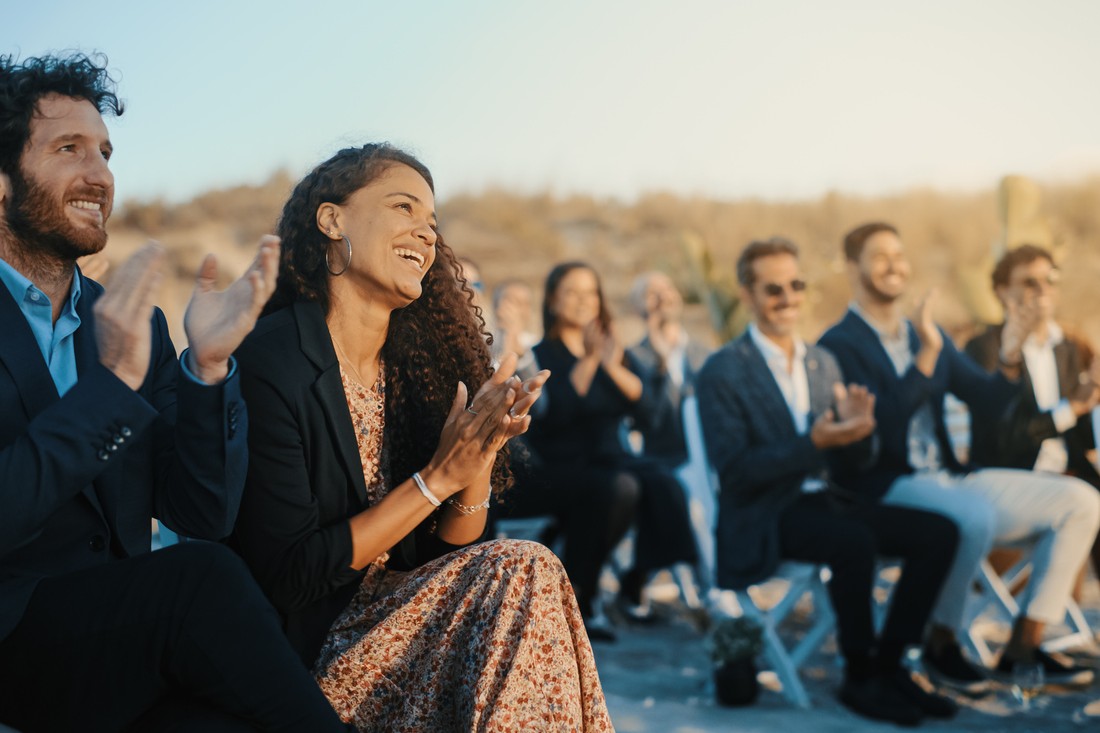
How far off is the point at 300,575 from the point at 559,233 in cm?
2347

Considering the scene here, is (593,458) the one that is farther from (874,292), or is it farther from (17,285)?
(17,285)

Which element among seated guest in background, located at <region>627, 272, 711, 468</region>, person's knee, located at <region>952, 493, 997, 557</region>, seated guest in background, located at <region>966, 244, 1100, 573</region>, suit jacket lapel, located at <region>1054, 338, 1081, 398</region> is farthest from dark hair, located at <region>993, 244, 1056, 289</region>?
seated guest in background, located at <region>627, 272, 711, 468</region>

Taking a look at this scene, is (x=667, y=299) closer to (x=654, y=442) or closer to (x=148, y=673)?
(x=654, y=442)

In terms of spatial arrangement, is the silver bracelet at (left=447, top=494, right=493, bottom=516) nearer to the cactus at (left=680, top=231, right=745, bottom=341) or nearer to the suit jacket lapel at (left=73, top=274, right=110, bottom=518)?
the suit jacket lapel at (left=73, top=274, right=110, bottom=518)

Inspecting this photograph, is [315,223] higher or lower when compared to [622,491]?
higher

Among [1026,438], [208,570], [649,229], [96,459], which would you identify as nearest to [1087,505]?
[1026,438]

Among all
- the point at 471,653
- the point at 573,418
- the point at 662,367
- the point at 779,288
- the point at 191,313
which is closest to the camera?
the point at 191,313

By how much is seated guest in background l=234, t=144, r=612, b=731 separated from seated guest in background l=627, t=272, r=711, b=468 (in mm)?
3647

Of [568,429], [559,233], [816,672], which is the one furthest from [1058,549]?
[559,233]

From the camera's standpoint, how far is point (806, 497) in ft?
15.0

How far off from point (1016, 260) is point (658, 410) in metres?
2.24

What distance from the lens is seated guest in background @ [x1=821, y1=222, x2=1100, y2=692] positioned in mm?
4488

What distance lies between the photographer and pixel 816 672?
4727 mm

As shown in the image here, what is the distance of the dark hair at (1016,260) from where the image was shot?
18.0 ft
